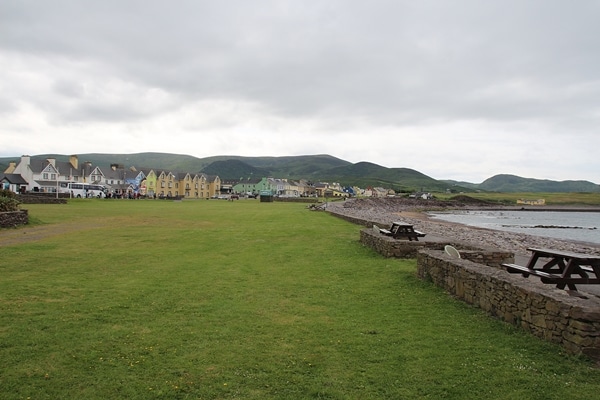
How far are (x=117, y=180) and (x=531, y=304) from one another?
124727 millimetres

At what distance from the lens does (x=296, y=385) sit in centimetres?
545

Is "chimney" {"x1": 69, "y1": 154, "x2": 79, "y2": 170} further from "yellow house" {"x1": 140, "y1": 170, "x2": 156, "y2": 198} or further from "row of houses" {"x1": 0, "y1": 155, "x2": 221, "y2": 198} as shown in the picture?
"yellow house" {"x1": 140, "y1": 170, "x2": 156, "y2": 198}

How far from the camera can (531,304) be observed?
7113 millimetres

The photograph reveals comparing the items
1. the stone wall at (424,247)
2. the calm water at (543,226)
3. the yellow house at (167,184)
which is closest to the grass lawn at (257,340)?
the stone wall at (424,247)

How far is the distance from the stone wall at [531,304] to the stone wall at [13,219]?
25.3 metres

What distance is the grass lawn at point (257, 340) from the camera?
536cm

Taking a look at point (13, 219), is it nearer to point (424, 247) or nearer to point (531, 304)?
point (424, 247)

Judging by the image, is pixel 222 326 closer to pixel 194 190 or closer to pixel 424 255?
pixel 424 255

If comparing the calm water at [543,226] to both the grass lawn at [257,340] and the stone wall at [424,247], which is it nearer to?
the stone wall at [424,247]

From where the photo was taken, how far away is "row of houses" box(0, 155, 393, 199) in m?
92.4

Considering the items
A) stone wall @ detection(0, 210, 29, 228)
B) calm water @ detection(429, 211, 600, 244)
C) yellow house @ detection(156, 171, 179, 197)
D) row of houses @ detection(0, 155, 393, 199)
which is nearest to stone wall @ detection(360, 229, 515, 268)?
stone wall @ detection(0, 210, 29, 228)

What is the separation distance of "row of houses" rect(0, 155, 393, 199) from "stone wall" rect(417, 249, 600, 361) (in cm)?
7681

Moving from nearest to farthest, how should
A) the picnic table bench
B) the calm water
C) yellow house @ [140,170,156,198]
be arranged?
1. the picnic table bench
2. the calm water
3. yellow house @ [140,170,156,198]

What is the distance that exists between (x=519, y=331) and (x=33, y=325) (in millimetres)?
8897
